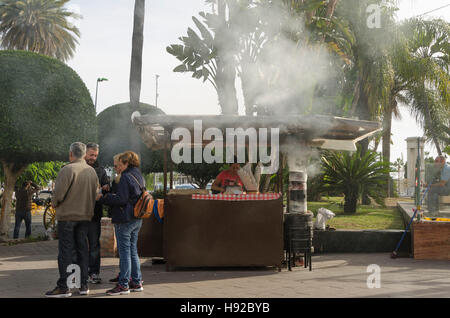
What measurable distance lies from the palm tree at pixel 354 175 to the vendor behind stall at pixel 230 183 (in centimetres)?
566

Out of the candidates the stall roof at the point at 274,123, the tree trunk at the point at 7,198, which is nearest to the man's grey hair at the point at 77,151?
the stall roof at the point at 274,123

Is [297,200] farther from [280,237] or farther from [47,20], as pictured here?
[47,20]

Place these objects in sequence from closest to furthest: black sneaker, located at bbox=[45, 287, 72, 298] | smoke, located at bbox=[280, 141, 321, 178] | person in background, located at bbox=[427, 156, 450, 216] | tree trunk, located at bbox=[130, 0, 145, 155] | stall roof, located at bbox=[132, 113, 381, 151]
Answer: black sneaker, located at bbox=[45, 287, 72, 298] < stall roof, located at bbox=[132, 113, 381, 151] < smoke, located at bbox=[280, 141, 321, 178] < person in background, located at bbox=[427, 156, 450, 216] < tree trunk, located at bbox=[130, 0, 145, 155]

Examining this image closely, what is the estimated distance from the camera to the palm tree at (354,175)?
1321 centimetres

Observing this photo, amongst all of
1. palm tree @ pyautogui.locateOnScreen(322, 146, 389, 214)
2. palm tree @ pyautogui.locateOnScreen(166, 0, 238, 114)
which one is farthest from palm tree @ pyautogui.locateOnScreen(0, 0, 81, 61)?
palm tree @ pyautogui.locateOnScreen(322, 146, 389, 214)

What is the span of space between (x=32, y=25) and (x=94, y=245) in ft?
94.1

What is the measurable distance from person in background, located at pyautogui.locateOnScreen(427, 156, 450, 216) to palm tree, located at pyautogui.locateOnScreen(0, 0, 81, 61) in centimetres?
2782

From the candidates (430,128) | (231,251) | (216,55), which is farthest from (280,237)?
(430,128)

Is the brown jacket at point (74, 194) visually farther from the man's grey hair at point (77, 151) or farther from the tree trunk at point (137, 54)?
the tree trunk at point (137, 54)

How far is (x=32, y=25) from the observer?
31.0 meters

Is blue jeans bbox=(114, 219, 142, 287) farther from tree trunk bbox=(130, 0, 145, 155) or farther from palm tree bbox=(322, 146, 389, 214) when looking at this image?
palm tree bbox=(322, 146, 389, 214)

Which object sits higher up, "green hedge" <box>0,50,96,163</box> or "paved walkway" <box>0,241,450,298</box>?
"green hedge" <box>0,50,96,163</box>

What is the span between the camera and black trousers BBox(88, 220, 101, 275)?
19.7 feet

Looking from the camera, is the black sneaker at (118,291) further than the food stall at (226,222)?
No
